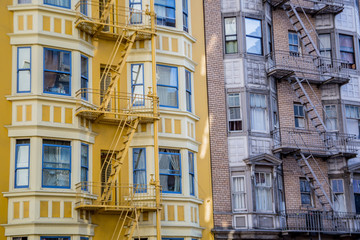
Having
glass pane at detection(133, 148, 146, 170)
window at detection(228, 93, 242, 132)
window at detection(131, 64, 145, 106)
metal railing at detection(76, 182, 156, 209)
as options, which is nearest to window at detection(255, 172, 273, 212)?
window at detection(228, 93, 242, 132)

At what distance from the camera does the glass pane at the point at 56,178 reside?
2211 cm

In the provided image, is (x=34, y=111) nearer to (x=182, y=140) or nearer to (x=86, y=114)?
(x=86, y=114)

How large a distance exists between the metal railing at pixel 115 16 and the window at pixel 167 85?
189 centimetres

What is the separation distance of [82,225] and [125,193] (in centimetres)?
231

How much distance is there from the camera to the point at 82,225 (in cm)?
2222

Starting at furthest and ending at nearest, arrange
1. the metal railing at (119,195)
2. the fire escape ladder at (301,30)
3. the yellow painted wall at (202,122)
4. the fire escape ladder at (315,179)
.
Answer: the fire escape ladder at (301,30), the fire escape ladder at (315,179), the yellow painted wall at (202,122), the metal railing at (119,195)

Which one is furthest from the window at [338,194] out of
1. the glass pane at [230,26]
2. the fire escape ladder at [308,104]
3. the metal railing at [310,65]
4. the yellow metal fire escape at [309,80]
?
the glass pane at [230,26]

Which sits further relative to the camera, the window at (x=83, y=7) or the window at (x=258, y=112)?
the window at (x=258, y=112)

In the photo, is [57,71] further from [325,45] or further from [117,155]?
[325,45]

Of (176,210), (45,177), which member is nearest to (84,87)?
(45,177)

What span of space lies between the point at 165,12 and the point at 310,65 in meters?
7.88

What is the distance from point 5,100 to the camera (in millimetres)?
22453

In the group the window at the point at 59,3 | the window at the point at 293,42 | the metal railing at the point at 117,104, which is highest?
the window at the point at 293,42

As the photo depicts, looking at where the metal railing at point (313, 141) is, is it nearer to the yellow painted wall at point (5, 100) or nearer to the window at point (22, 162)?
the window at point (22, 162)
